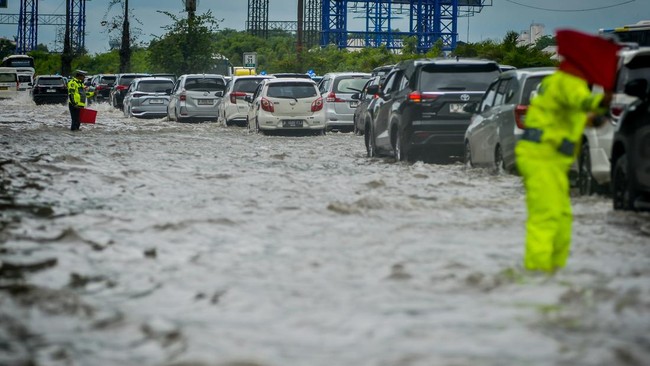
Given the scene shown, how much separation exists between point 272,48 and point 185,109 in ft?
294

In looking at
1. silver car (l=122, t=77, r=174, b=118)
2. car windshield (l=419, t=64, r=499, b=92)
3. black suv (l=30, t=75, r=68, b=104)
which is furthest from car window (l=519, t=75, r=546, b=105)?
black suv (l=30, t=75, r=68, b=104)

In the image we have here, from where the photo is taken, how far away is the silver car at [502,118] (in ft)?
57.3

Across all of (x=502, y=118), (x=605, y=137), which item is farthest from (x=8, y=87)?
(x=605, y=137)

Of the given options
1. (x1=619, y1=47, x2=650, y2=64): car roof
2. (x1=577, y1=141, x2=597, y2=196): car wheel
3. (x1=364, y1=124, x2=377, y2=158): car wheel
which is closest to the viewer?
(x1=619, y1=47, x2=650, y2=64): car roof

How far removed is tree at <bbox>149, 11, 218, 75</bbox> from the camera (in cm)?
7444

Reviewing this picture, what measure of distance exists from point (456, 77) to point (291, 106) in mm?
12193

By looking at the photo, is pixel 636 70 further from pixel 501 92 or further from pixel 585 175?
pixel 501 92

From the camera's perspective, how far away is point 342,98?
117 ft

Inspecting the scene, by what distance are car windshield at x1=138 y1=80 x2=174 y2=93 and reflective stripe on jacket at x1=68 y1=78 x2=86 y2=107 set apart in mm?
12087

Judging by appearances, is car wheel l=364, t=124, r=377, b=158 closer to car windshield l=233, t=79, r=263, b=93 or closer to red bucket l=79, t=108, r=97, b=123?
car windshield l=233, t=79, r=263, b=93

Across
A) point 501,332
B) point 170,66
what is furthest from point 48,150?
point 170,66

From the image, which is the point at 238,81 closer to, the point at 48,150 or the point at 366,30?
the point at 48,150

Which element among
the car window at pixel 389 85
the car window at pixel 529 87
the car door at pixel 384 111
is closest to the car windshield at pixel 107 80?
the car door at pixel 384 111

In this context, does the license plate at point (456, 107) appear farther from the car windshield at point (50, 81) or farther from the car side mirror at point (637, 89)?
the car windshield at point (50, 81)
